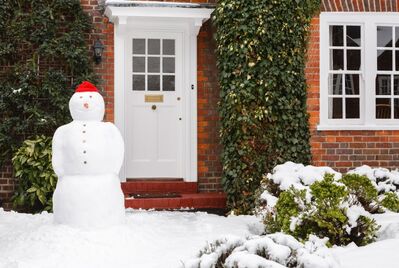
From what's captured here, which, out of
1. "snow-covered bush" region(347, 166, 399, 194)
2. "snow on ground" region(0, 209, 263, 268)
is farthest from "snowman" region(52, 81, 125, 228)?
"snow-covered bush" region(347, 166, 399, 194)

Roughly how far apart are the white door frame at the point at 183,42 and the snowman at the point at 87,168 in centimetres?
259

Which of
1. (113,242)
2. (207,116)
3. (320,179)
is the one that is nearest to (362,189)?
(320,179)

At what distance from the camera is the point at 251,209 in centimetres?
830

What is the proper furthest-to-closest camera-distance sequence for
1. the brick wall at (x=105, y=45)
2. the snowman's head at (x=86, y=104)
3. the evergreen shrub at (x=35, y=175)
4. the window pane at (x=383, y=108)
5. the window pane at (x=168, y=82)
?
the window pane at (x=383, y=108)
the window pane at (x=168, y=82)
the brick wall at (x=105, y=45)
the evergreen shrub at (x=35, y=175)
the snowman's head at (x=86, y=104)

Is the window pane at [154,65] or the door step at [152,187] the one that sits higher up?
the window pane at [154,65]

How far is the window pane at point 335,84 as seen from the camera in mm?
9688

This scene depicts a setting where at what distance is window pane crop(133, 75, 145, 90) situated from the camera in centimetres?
934

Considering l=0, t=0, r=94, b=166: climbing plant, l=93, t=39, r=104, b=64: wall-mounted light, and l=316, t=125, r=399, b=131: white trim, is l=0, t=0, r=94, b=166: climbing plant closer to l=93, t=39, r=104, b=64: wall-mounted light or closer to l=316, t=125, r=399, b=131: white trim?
l=93, t=39, r=104, b=64: wall-mounted light

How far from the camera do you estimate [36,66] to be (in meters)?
8.75

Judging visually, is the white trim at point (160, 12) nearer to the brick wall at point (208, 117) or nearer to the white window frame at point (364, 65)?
the brick wall at point (208, 117)

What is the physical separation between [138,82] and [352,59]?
12.1ft

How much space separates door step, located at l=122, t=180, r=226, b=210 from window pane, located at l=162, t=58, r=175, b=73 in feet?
6.03

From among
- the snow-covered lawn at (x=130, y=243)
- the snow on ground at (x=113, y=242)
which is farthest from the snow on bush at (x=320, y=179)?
the snow on ground at (x=113, y=242)

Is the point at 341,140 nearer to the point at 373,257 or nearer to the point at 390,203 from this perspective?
the point at 390,203
